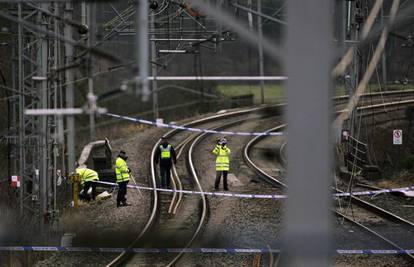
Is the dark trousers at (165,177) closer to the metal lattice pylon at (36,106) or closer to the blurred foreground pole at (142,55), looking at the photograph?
the metal lattice pylon at (36,106)

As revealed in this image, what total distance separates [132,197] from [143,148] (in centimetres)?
730

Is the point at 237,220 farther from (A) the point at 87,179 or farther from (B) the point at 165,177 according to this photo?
(B) the point at 165,177

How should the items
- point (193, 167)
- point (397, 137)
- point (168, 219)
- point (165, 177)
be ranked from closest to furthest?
point (168, 219), point (165, 177), point (193, 167), point (397, 137)

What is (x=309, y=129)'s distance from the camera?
12.1ft

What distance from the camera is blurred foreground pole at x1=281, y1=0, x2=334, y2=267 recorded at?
365 centimetres

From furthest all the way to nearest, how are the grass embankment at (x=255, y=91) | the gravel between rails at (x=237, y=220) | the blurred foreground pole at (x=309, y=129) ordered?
1. the grass embankment at (x=255, y=91)
2. the gravel between rails at (x=237, y=220)
3. the blurred foreground pole at (x=309, y=129)

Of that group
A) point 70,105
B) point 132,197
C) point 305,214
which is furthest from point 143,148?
point 305,214

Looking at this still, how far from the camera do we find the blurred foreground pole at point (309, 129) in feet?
12.0

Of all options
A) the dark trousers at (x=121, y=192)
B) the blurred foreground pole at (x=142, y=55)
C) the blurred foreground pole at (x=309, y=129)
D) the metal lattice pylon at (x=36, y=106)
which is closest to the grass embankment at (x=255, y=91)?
the dark trousers at (x=121, y=192)

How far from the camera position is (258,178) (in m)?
20.4

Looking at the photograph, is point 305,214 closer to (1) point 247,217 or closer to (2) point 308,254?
(2) point 308,254

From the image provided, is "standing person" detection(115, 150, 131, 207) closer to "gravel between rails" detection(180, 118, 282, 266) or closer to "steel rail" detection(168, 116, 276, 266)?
"steel rail" detection(168, 116, 276, 266)

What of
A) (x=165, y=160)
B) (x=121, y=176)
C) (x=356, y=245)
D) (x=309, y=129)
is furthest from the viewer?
(x=165, y=160)

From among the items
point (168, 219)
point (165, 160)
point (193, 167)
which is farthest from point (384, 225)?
point (193, 167)
